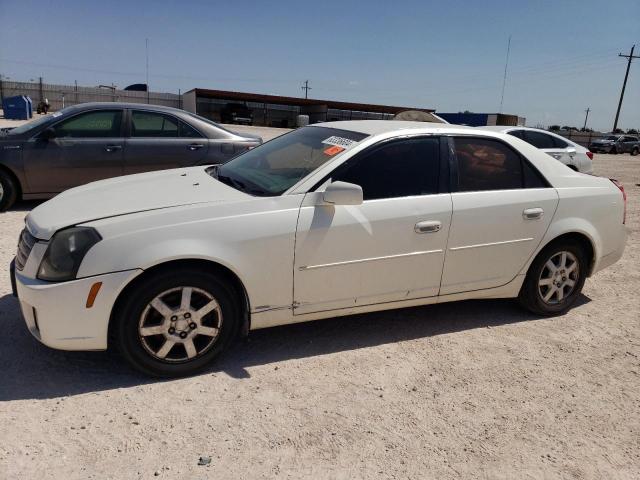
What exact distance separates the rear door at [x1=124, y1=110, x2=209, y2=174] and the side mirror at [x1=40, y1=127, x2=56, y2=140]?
93cm

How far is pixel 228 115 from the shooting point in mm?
44375

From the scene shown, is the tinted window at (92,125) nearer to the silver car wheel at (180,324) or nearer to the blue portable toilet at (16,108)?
the silver car wheel at (180,324)

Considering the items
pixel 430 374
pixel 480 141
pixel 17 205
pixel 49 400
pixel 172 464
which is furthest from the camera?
pixel 17 205

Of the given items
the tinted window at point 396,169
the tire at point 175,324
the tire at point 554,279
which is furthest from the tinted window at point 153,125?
the tire at point 554,279

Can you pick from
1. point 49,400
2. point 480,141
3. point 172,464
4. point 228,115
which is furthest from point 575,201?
point 228,115

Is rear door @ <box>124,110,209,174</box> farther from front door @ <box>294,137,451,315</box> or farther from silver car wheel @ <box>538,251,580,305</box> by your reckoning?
silver car wheel @ <box>538,251,580,305</box>

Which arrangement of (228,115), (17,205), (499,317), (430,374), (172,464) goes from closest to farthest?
(172,464) → (430,374) → (499,317) → (17,205) → (228,115)

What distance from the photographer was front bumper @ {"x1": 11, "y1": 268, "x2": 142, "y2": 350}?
2900 millimetres

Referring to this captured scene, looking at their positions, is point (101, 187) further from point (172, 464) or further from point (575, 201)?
point (575, 201)

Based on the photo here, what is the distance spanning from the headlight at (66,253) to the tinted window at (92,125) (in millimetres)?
4705

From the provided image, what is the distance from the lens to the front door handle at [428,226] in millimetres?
3664

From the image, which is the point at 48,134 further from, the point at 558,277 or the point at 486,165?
the point at 558,277

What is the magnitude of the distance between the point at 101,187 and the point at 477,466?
10.3 ft

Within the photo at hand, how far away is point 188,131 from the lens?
7.62 metres
